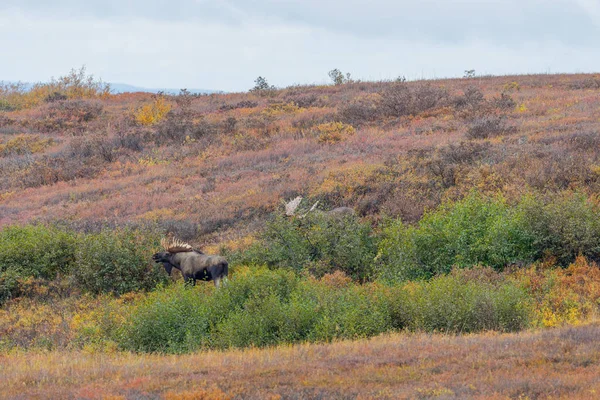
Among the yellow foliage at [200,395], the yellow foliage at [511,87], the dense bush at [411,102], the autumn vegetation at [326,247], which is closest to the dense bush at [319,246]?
the autumn vegetation at [326,247]

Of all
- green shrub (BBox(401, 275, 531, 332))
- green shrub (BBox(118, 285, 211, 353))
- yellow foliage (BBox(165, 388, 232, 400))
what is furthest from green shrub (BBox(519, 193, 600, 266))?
yellow foliage (BBox(165, 388, 232, 400))

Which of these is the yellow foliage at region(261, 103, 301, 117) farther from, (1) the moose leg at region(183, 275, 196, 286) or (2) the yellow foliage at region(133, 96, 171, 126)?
(1) the moose leg at region(183, 275, 196, 286)

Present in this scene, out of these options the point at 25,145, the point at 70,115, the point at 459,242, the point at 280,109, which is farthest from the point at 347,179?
the point at 70,115

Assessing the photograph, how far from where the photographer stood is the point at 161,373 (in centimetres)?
883

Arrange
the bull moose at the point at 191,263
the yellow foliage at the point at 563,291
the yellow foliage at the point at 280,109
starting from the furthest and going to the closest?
the yellow foliage at the point at 280,109
the bull moose at the point at 191,263
the yellow foliage at the point at 563,291

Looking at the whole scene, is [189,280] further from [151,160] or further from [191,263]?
[151,160]

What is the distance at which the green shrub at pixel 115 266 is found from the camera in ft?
57.4

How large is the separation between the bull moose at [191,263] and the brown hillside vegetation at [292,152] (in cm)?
292

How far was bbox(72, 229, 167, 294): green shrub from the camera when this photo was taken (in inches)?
688

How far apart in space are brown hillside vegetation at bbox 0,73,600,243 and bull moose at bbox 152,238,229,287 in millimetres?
2921

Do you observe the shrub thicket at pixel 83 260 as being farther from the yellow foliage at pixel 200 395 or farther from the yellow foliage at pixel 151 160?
the yellow foliage at pixel 151 160

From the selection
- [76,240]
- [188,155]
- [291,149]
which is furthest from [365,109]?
[76,240]

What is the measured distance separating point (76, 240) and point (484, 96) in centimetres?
2339

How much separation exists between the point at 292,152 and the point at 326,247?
11852 mm
